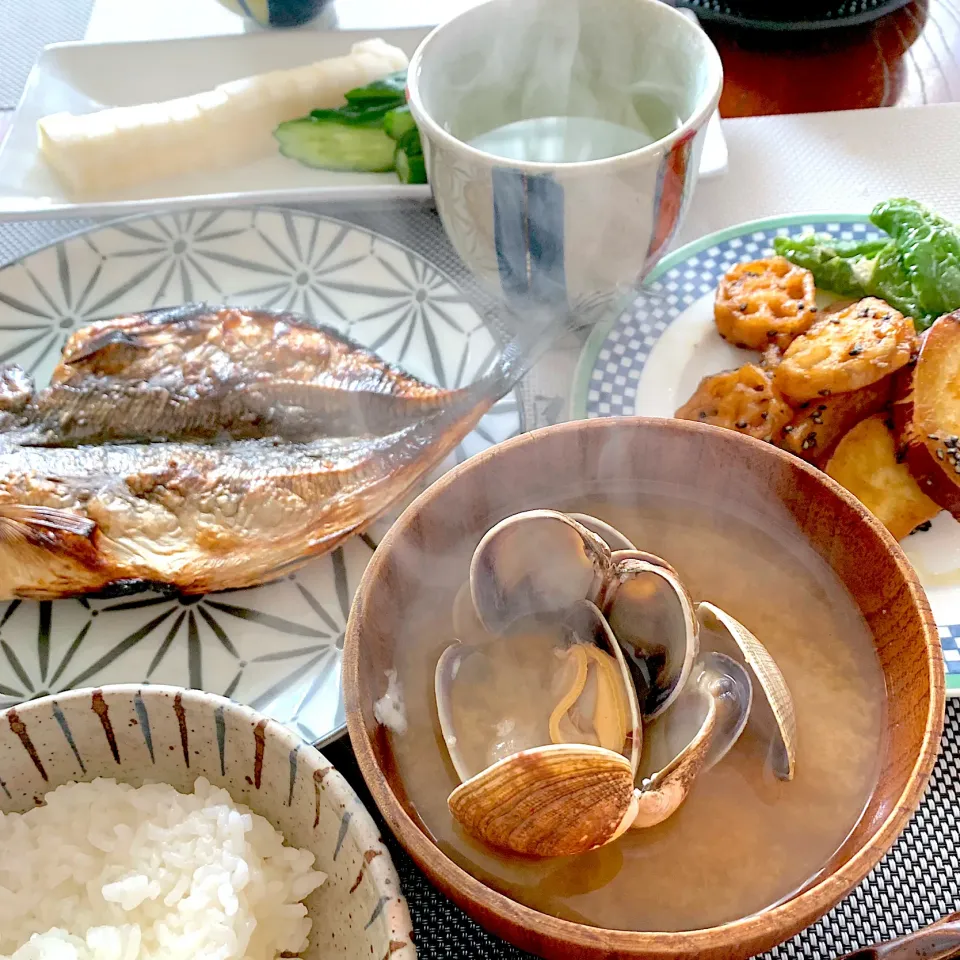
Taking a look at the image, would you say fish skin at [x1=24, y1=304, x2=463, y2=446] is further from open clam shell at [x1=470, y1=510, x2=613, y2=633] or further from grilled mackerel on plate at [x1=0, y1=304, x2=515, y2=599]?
open clam shell at [x1=470, y1=510, x2=613, y2=633]

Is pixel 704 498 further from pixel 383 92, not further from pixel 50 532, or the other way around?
pixel 383 92

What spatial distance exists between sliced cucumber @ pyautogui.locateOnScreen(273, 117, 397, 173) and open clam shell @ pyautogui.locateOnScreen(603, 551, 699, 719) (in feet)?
3.28

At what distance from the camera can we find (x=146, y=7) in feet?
6.33

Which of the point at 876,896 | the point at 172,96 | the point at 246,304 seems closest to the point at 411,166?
the point at 246,304

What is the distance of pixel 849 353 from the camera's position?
1.10m

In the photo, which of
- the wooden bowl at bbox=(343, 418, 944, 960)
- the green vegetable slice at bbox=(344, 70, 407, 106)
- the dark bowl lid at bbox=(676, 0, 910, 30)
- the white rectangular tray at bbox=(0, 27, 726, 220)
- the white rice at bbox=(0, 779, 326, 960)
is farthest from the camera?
the dark bowl lid at bbox=(676, 0, 910, 30)

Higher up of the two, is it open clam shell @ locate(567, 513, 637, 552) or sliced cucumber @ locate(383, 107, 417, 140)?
sliced cucumber @ locate(383, 107, 417, 140)

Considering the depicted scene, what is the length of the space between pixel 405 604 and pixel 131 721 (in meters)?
0.27

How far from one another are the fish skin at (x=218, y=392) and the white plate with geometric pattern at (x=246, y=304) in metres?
0.10

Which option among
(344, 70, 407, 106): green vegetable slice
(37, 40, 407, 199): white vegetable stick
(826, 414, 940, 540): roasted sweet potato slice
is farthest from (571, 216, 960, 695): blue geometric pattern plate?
(37, 40, 407, 199): white vegetable stick

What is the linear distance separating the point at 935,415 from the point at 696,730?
54 centimetres

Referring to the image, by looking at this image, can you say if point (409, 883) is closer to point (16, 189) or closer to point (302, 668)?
point (302, 668)

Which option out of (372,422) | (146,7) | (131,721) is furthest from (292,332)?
(146,7)

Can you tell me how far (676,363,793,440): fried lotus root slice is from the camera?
1.12m
